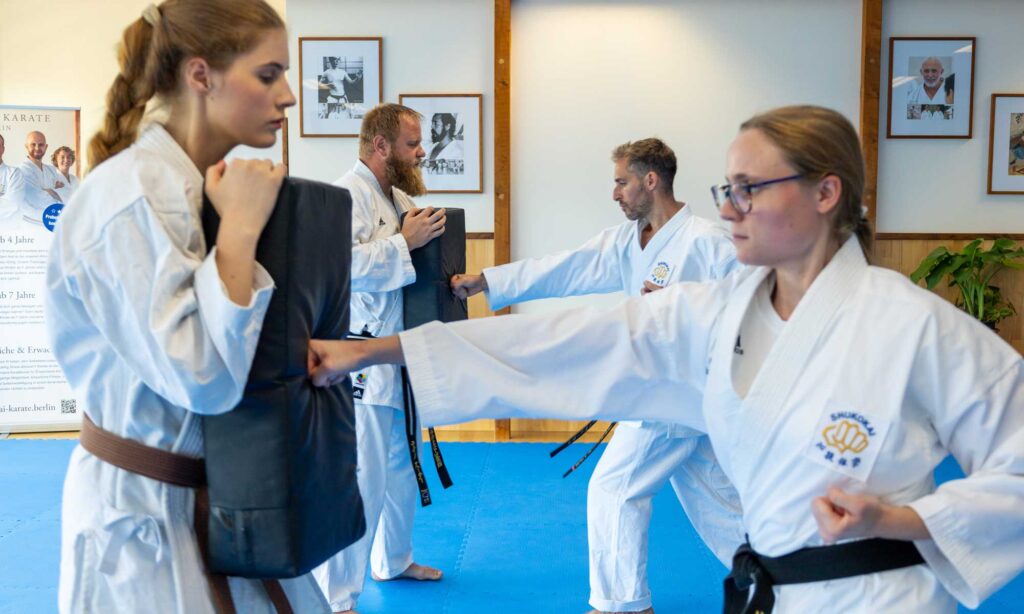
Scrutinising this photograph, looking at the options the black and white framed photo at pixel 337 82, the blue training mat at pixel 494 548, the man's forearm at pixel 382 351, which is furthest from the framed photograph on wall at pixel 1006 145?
the man's forearm at pixel 382 351

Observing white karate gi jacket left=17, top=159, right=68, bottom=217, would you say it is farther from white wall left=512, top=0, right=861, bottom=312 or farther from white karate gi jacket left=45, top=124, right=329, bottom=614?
white karate gi jacket left=45, top=124, right=329, bottom=614

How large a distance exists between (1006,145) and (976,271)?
0.85 m

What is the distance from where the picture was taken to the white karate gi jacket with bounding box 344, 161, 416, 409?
302cm

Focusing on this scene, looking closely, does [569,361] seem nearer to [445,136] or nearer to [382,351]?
[382,351]

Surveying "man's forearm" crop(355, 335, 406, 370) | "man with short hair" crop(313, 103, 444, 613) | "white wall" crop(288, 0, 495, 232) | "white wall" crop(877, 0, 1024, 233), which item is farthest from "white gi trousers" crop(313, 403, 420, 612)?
"white wall" crop(877, 0, 1024, 233)

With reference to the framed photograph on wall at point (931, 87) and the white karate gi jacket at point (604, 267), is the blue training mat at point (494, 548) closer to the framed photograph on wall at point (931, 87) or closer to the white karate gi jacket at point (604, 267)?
the white karate gi jacket at point (604, 267)

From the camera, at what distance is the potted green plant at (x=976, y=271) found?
555cm

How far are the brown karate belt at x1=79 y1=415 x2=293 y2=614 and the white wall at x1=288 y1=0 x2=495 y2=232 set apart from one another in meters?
4.57

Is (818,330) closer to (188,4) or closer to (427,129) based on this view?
(188,4)

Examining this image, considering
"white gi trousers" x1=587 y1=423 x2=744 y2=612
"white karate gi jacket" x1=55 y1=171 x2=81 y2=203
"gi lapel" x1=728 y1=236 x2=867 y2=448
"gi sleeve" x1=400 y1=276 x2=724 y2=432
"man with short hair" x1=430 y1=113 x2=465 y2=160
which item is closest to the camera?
"gi lapel" x1=728 y1=236 x2=867 y2=448

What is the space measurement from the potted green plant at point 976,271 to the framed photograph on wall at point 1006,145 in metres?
0.40

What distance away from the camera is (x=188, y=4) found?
137 cm

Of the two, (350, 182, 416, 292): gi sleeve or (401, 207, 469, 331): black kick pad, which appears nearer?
(350, 182, 416, 292): gi sleeve

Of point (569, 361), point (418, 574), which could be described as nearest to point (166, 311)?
point (569, 361)
